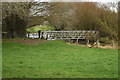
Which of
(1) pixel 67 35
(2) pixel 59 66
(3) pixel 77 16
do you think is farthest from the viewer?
(3) pixel 77 16

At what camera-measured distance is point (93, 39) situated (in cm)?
1844

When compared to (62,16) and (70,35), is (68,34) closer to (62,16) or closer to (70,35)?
(70,35)

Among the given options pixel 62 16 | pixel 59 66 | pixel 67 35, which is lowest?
pixel 59 66

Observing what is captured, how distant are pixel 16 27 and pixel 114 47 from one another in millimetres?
8701

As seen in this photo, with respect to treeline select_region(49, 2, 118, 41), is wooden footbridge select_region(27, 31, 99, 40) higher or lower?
lower

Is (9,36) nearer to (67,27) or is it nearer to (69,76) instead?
(67,27)

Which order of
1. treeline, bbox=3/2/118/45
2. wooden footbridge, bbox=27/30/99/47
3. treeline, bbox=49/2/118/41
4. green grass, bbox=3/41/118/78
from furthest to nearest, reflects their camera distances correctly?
1. treeline, bbox=49/2/118/41
2. wooden footbridge, bbox=27/30/99/47
3. treeline, bbox=3/2/118/45
4. green grass, bbox=3/41/118/78

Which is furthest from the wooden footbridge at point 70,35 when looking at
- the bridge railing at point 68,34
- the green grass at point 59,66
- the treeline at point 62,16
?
the green grass at point 59,66

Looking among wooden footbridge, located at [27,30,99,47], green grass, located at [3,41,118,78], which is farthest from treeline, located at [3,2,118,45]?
green grass, located at [3,41,118,78]

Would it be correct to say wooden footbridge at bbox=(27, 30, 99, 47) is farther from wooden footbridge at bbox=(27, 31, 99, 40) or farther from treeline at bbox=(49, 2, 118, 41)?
treeline at bbox=(49, 2, 118, 41)

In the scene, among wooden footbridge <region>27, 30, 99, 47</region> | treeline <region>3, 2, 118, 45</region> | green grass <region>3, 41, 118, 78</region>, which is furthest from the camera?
wooden footbridge <region>27, 30, 99, 47</region>

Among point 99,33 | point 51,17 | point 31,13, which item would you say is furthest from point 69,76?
point 99,33

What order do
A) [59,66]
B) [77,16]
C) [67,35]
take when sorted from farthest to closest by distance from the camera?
[77,16] → [67,35] → [59,66]

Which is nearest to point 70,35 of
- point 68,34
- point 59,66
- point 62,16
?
point 68,34
